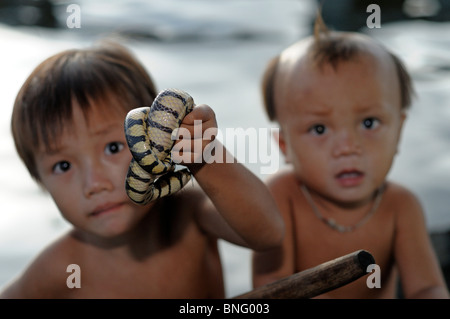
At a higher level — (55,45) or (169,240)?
(55,45)

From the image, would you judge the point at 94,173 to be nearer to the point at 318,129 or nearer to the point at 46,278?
the point at 46,278

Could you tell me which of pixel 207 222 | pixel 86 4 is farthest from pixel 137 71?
pixel 86 4

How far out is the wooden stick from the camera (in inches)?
27.0

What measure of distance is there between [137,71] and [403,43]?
5.41ft

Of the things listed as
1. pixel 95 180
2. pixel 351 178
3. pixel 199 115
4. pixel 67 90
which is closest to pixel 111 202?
pixel 95 180

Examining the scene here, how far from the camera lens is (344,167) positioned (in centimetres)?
105

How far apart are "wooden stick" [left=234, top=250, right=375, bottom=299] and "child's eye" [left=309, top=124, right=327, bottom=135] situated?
377mm

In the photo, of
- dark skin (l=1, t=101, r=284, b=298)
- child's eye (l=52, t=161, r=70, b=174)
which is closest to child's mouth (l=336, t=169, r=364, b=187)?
dark skin (l=1, t=101, r=284, b=298)

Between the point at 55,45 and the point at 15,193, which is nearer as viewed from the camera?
the point at 15,193

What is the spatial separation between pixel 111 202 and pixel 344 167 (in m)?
0.39

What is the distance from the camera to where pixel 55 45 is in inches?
95.3

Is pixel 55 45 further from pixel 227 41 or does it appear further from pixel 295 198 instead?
pixel 295 198

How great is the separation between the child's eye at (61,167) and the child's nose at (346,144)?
43 centimetres

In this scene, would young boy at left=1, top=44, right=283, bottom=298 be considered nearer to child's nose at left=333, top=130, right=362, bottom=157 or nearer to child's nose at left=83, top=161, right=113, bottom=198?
child's nose at left=83, top=161, right=113, bottom=198
